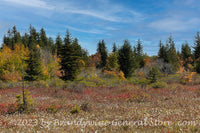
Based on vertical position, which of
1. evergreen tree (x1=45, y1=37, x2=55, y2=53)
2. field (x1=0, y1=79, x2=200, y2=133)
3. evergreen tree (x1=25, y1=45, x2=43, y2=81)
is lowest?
field (x1=0, y1=79, x2=200, y2=133)

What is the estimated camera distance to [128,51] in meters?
34.3

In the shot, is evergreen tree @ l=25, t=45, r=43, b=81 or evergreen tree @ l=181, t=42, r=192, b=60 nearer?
evergreen tree @ l=25, t=45, r=43, b=81

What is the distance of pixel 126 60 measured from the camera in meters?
33.9

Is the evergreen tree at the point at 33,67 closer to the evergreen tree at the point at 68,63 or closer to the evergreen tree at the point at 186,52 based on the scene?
the evergreen tree at the point at 68,63

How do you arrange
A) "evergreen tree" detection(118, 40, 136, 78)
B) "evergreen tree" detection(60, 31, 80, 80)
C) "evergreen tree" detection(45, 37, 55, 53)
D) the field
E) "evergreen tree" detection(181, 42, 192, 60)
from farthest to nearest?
"evergreen tree" detection(45, 37, 55, 53), "evergreen tree" detection(181, 42, 192, 60), "evergreen tree" detection(118, 40, 136, 78), "evergreen tree" detection(60, 31, 80, 80), the field

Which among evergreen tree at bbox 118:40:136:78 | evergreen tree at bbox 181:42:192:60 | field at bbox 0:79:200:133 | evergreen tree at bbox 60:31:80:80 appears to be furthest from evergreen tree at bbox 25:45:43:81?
evergreen tree at bbox 181:42:192:60

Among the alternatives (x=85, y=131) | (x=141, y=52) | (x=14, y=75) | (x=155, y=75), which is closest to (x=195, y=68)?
(x=155, y=75)

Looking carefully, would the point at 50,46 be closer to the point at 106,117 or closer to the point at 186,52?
the point at 186,52

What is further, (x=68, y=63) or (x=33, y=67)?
(x=33, y=67)

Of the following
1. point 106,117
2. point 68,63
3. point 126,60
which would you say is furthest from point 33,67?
point 106,117

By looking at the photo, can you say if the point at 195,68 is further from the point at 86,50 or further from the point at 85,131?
the point at 85,131

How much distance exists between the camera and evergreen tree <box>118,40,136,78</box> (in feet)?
111

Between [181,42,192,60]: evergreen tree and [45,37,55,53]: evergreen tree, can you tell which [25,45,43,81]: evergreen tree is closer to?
[45,37,55,53]: evergreen tree

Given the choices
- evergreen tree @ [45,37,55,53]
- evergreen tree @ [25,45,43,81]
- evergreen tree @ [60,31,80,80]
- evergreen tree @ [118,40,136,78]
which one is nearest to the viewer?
evergreen tree @ [60,31,80,80]
